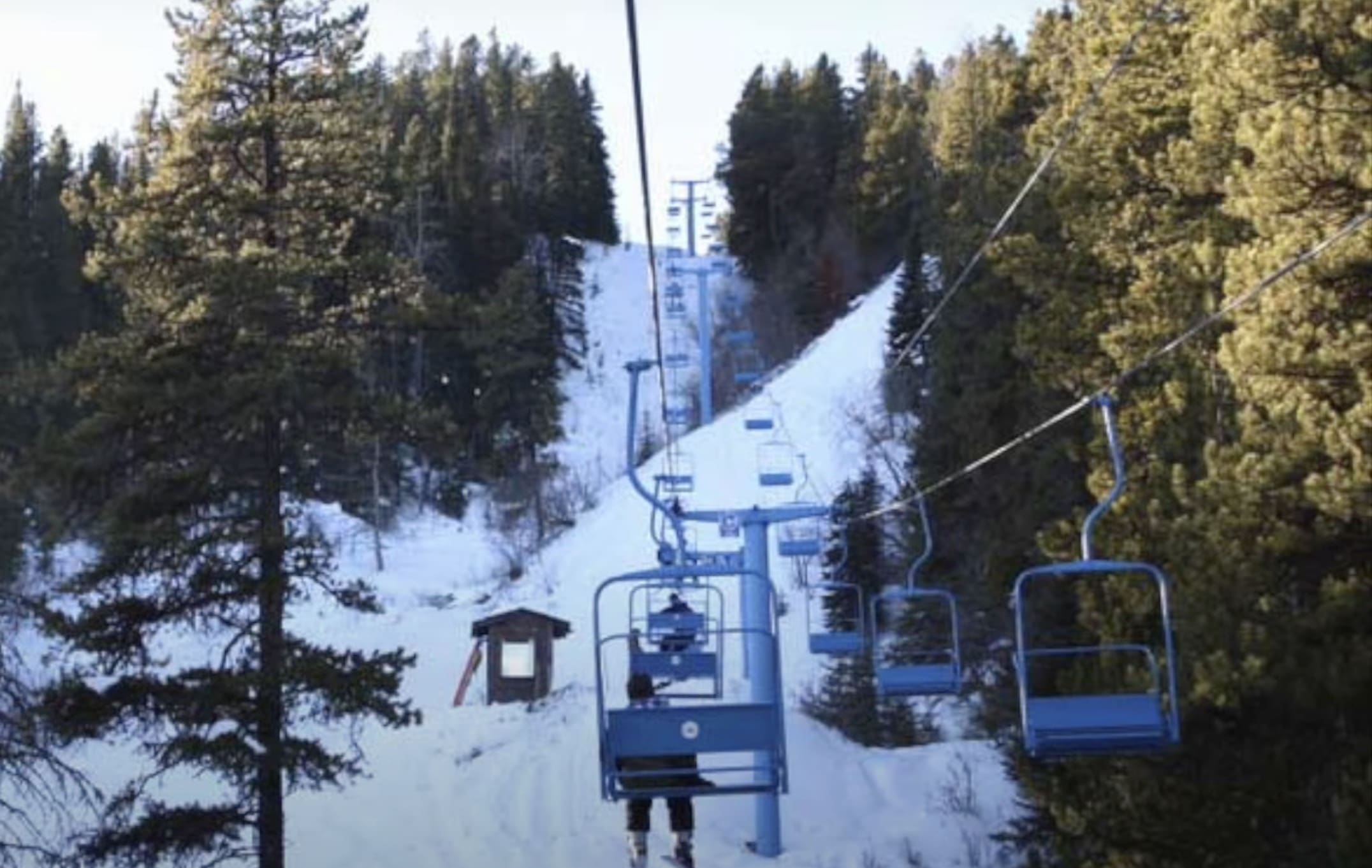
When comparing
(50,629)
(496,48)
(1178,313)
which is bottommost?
(50,629)

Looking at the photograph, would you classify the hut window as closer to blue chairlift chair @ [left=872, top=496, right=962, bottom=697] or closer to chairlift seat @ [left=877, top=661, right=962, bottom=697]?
blue chairlift chair @ [left=872, top=496, right=962, bottom=697]

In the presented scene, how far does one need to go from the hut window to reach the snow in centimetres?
74

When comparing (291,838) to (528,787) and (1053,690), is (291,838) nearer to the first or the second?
(528,787)

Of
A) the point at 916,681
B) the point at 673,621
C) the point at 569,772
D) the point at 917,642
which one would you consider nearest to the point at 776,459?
the point at 917,642

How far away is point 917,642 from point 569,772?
6203 millimetres

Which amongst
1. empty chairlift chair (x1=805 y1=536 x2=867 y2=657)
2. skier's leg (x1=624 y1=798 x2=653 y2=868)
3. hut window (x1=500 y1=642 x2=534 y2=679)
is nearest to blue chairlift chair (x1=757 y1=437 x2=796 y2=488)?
empty chairlift chair (x1=805 y1=536 x2=867 y2=657)

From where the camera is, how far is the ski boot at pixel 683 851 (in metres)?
11.3

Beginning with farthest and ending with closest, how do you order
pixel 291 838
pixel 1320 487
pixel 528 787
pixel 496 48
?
pixel 496 48 → pixel 528 787 → pixel 291 838 → pixel 1320 487

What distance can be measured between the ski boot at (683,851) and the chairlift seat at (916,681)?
8.48ft

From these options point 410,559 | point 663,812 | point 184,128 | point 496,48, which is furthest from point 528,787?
point 496,48

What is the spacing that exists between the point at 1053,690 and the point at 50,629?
10424 mm

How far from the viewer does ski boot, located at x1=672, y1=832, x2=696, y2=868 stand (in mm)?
11289

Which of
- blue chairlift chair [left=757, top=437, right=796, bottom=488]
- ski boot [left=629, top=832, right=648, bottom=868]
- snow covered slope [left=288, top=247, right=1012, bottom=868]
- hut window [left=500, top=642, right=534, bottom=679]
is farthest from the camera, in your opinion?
blue chairlift chair [left=757, top=437, right=796, bottom=488]

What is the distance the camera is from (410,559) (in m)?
45.2
